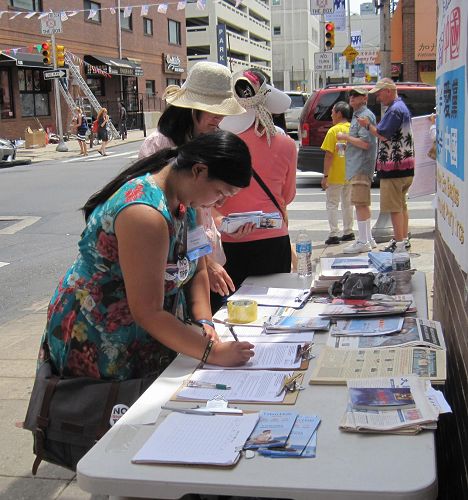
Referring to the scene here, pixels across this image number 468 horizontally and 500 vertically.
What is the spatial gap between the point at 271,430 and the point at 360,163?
6490 mm

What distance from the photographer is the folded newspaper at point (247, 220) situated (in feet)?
12.4

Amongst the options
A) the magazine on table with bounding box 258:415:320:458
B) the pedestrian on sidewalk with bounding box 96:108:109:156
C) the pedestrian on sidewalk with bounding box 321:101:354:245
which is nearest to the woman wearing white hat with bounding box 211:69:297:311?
the magazine on table with bounding box 258:415:320:458

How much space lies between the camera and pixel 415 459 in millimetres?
1806

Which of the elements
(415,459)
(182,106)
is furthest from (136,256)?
Answer: (182,106)

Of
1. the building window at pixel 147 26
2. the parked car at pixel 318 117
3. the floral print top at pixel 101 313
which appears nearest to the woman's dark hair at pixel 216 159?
the floral print top at pixel 101 313

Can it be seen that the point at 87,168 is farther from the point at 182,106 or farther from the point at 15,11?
the point at 182,106

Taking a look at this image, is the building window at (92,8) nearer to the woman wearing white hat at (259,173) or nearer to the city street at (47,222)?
the city street at (47,222)

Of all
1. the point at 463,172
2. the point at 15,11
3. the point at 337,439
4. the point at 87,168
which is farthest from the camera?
the point at 15,11

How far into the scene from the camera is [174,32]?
47.3m

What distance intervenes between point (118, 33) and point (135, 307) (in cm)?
3896

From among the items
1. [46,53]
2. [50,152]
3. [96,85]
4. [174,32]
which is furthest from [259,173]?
[174,32]

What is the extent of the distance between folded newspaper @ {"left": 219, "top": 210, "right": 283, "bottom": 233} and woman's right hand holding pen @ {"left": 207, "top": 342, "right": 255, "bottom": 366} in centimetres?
130

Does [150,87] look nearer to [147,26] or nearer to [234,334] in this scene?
[147,26]

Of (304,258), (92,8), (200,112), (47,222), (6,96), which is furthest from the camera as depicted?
(92,8)
